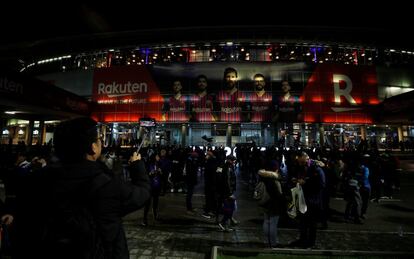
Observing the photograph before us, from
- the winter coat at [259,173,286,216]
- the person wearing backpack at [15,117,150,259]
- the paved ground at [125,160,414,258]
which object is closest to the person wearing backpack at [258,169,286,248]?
the winter coat at [259,173,286,216]

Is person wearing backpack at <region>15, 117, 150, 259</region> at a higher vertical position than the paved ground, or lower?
higher

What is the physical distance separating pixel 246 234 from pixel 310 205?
1.76 meters

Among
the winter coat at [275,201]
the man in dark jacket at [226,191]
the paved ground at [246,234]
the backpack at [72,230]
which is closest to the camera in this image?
the backpack at [72,230]

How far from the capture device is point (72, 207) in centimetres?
136

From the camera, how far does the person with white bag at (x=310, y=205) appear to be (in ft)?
16.5

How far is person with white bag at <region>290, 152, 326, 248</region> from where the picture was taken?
5035 millimetres

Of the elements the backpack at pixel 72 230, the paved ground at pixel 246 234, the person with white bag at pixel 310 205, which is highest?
the backpack at pixel 72 230

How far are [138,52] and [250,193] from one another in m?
29.6

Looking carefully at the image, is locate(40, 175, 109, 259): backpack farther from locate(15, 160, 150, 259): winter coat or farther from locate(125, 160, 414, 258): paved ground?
locate(125, 160, 414, 258): paved ground

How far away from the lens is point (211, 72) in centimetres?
2891

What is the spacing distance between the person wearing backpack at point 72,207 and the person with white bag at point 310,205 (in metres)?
4.49

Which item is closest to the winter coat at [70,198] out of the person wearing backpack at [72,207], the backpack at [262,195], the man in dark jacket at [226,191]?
the person wearing backpack at [72,207]

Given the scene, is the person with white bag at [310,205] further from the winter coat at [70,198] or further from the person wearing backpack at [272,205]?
the winter coat at [70,198]

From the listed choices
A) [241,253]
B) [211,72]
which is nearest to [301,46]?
[211,72]
